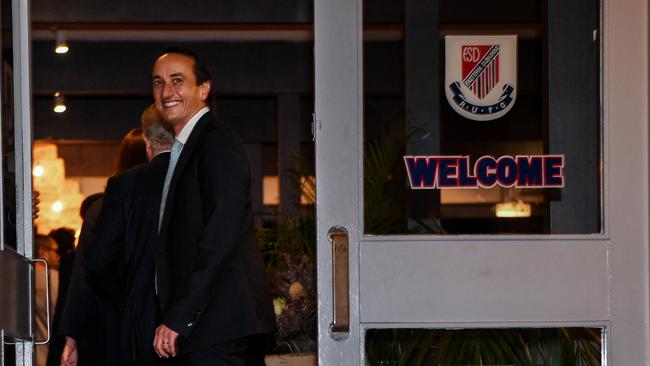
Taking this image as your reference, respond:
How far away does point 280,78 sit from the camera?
1125 cm

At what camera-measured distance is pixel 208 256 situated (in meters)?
3.05

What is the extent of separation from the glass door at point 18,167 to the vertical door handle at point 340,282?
822 millimetres

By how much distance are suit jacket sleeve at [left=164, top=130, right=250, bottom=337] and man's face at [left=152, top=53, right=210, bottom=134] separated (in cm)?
17

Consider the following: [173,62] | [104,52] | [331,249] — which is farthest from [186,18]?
[331,249]

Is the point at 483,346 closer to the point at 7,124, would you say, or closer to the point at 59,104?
the point at 7,124

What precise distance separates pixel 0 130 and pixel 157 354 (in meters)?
0.83

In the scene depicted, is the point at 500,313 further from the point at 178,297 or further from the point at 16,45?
the point at 16,45

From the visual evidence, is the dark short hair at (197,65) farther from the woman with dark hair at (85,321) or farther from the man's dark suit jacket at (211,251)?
the woman with dark hair at (85,321)

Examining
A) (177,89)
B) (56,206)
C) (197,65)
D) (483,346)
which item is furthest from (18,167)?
(56,206)

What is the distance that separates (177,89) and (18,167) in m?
0.59

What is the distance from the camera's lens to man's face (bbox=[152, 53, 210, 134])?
11.1 ft

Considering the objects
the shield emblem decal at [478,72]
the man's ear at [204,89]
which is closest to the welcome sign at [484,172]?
the shield emblem decal at [478,72]

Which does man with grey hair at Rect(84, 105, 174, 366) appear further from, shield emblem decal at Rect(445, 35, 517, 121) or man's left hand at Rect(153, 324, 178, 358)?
shield emblem decal at Rect(445, 35, 517, 121)

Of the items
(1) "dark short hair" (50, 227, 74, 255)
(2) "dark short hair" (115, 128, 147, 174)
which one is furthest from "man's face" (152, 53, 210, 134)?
(1) "dark short hair" (50, 227, 74, 255)
